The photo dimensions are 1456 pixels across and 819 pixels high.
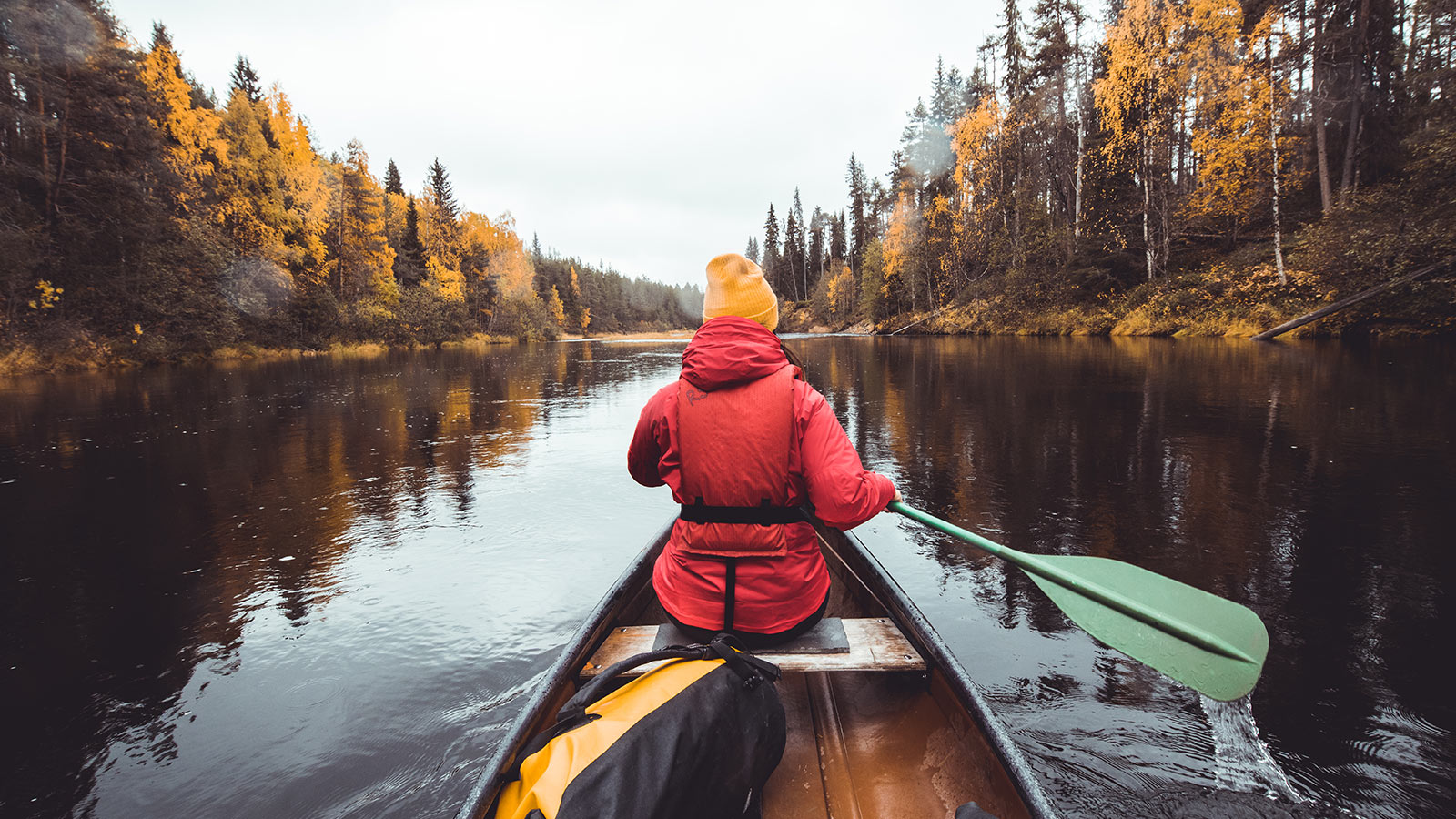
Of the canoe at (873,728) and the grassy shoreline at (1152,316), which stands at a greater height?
the grassy shoreline at (1152,316)

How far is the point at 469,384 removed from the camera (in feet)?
57.8

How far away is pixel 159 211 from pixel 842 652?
29331 mm

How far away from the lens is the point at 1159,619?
8.05 ft

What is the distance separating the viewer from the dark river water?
2625 millimetres

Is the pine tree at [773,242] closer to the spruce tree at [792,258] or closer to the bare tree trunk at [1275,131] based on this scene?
the spruce tree at [792,258]

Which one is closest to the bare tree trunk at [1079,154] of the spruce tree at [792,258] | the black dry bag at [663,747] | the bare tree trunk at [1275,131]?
the bare tree trunk at [1275,131]

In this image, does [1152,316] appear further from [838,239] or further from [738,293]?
[838,239]

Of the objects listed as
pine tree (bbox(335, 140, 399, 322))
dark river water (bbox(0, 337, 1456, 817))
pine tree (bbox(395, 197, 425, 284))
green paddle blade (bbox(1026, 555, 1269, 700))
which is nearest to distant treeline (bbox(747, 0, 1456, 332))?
dark river water (bbox(0, 337, 1456, 817))

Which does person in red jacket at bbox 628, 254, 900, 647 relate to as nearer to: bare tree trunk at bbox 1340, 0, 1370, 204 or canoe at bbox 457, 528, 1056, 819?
canoe at bbox 457, 528, 1056, 819

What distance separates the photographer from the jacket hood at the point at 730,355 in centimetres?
205

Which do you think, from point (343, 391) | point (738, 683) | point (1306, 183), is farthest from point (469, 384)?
point (1306, 183)

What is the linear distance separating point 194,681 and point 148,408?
12.8m

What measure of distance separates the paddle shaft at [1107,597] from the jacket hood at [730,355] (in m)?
0.90

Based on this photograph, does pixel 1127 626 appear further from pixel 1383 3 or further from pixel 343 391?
pixel 1383 3
